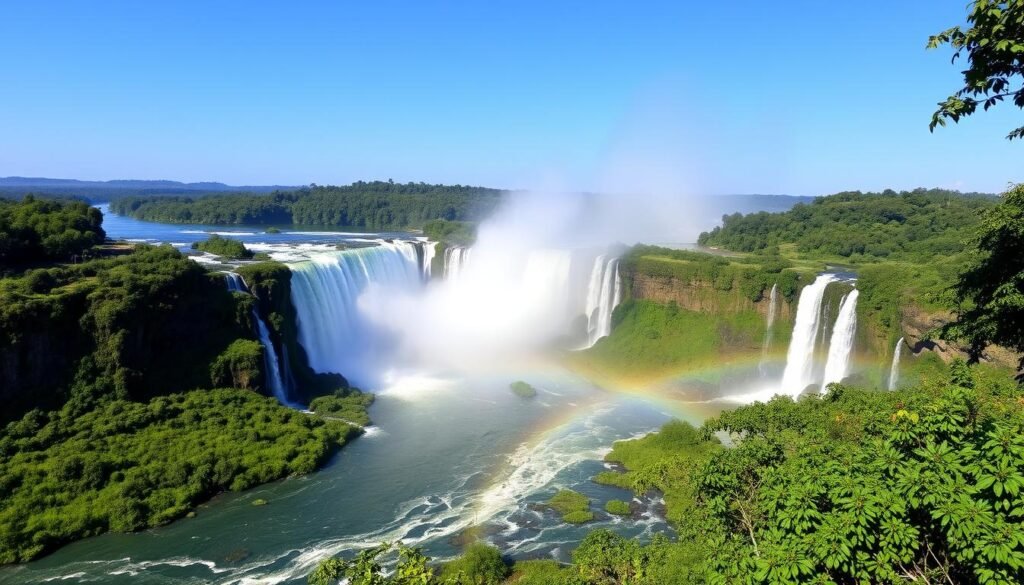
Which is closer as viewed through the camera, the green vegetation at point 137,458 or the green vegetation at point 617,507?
the green vegetation at point 137,458

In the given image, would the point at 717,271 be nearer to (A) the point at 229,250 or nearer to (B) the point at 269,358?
(B) the point at 269,358

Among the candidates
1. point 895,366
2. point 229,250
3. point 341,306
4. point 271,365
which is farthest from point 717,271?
point 229,250

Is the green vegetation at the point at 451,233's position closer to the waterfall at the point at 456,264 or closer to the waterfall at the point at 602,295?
the waterfall at the point at 456,264

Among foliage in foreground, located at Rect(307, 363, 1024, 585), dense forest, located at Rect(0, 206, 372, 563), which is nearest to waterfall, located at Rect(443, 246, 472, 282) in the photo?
dense forest, located at Rect(0, 206, 372, 563)

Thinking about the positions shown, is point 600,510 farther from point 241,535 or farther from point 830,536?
point 830,536

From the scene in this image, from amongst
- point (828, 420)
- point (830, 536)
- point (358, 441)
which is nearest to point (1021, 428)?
point (830, 536)

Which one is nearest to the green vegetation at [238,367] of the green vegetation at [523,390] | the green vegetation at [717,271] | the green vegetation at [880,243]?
the green vegetation at [523,390]

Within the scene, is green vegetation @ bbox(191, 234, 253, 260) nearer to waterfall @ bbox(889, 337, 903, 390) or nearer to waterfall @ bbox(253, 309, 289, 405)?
waterfall @ bbox(253, 309, 289, 405)
